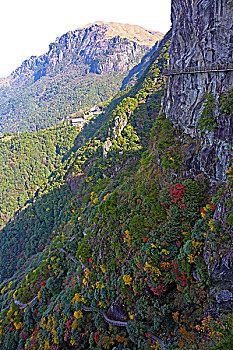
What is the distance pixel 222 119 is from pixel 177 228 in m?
10.7

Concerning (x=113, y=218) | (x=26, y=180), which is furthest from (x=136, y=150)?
(x=26, y=180)

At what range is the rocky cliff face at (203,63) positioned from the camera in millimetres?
18938

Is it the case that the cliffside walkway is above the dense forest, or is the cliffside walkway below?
above

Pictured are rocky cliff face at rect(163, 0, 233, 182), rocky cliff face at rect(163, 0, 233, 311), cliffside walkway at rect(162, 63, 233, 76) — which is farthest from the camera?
cliffside walkway at rect(162, 63, 233, 76)

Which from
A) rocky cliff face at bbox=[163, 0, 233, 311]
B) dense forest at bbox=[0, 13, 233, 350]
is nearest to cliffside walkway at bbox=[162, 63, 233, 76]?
rocky cliff face at bbox=[163, 0, 233, 311]

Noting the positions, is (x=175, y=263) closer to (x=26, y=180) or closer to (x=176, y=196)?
(x=176, y=196)

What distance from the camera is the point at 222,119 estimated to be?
18625 millimetres

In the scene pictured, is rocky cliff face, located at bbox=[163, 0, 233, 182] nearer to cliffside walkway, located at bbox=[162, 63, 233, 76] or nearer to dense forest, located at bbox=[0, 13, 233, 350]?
cliffside walkway, located at bbox=[162, 63, 233, 76]

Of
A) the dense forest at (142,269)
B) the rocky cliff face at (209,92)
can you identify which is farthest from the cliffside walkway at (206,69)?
the dense forest at (142,269)

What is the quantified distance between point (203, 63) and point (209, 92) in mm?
3501

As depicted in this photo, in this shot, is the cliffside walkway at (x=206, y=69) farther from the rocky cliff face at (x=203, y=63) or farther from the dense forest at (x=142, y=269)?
the dense forest at (x=142, y=269)

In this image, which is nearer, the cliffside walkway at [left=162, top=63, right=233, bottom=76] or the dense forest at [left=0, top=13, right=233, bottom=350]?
the dense forest at [left=0, top=13, right=233, bottom=350]

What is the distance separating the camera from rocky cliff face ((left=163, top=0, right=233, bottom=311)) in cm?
1485

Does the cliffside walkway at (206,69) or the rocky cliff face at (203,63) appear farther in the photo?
the cliffside walkway at (206,69)
